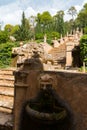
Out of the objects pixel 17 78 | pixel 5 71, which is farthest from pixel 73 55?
pixel 17 78

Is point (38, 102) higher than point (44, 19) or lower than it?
lower

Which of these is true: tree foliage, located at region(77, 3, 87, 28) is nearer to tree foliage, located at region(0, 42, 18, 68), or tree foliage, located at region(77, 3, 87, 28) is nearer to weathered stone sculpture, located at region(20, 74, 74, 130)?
tree foliage, located at region(0, 42, 18, 68)

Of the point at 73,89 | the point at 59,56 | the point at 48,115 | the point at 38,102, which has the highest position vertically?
the point at 59,56

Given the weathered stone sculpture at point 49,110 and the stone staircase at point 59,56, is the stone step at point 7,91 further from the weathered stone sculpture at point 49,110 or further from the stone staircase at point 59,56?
the stone staircase at point 59,56

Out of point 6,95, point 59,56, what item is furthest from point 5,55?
point 6,95

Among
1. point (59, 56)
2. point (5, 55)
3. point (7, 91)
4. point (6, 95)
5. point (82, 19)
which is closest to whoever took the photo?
point (6, 95)

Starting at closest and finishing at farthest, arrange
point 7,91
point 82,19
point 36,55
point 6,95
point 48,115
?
point 48,115 → point 36,55 → point 6,95 → point 7,91 → point 82,19

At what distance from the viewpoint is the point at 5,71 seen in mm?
9898

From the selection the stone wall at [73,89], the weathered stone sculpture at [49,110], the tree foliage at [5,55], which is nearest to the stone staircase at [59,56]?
the tree foliage at [5,55]

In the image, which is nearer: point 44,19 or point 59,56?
point 59,56

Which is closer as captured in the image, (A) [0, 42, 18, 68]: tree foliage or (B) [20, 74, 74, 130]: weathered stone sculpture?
(B) [20, 74, 74, 130]: weathered stone sculpture

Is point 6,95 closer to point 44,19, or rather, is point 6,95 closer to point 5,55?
point 5,55

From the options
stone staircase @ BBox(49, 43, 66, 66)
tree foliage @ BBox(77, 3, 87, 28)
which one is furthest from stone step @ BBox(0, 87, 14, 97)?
tree foliage @ BBox(77, 3, 87, 28)

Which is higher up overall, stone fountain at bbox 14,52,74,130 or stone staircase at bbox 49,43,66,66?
stone staircase at bbox 49,43,66,66
